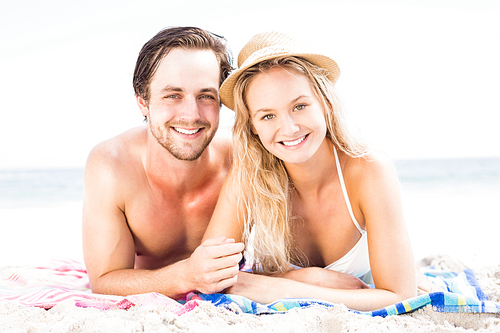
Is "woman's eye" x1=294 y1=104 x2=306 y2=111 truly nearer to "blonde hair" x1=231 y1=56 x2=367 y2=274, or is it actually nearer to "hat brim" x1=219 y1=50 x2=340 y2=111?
"blonde hair" x1=231 y1=56 x2=367 y2=274

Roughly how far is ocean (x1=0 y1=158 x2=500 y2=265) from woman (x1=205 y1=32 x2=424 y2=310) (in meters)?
0.50

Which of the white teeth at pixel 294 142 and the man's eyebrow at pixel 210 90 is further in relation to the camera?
the man's eyebrow at pixel 210 90

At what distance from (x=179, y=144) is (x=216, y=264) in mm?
1027

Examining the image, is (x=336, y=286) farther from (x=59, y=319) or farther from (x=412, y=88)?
(x=412, y=88)

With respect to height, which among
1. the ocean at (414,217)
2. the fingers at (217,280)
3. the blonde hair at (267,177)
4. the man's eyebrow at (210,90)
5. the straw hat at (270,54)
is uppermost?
the straw hat at (270,54)

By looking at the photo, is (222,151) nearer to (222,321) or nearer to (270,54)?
(270,54)

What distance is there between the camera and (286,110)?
2260 millimetres

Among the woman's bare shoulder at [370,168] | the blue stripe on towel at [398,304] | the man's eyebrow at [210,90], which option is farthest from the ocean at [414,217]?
the man's eyebrow at [210,90]

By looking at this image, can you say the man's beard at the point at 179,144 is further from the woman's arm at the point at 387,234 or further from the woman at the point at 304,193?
the woman's arm at the point at 387,234

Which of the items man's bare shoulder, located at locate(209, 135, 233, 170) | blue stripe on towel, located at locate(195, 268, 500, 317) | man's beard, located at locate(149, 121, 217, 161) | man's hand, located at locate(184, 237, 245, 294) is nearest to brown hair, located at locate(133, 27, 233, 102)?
man's beard, located at locate(149, 121, 217, 161)

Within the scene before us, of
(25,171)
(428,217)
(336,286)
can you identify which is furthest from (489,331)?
(25,171)

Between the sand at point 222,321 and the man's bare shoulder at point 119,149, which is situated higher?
the man's bare shoulder at point 119,149

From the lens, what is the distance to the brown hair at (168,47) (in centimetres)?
279

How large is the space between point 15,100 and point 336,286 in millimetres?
22391
